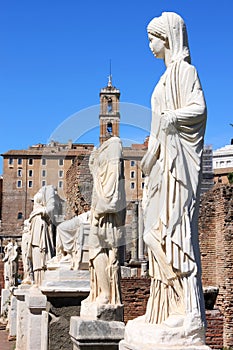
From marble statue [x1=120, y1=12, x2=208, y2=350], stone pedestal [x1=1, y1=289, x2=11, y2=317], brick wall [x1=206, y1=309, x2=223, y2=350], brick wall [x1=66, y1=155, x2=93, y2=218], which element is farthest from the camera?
brick wall [x1=66, y1=155, x2=93, y2=218]

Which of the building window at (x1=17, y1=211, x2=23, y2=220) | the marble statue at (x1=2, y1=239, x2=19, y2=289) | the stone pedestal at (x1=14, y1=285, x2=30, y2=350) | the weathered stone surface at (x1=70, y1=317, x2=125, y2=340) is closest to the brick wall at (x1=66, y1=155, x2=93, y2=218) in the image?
the marble statue at (x1=2, y1=239, x2=19, y2=289)

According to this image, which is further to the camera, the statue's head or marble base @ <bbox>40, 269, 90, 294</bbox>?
marble base @ <bbox>40, 269, 90, 294</bbox>

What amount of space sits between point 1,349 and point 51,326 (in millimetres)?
4736

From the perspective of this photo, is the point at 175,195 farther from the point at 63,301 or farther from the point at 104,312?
the point at 63,301

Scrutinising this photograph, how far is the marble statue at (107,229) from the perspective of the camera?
18.7ft

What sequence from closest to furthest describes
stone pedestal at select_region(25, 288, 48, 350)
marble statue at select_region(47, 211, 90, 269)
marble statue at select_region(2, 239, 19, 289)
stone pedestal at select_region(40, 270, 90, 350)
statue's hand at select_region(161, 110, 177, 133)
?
statue's hand at select_region(161, 110, 177, 133)
stone pedestal at select_region(40, 270, 90, 350)
marble statue at select_region(47, 211, 90, 269)
stone pedestal at select_region(25, 288, 48, 350)
marble statue at select_region(2, 239, 19, 289)

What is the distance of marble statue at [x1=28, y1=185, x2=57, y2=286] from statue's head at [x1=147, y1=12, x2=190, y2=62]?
5.89 meters

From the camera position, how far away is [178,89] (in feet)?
13.5

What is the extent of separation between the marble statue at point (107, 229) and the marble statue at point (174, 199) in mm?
1478

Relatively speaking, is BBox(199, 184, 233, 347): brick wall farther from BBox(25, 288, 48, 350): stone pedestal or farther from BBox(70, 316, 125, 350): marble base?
BBox(70, 316, 125, 350): marble base

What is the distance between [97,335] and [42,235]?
16.4ft

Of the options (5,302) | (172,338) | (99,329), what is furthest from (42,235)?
(5,302)

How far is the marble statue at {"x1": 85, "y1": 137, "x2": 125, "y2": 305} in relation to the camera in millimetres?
5715

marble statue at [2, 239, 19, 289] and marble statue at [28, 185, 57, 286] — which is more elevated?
marble statue at [28, 185, 57, 286]
